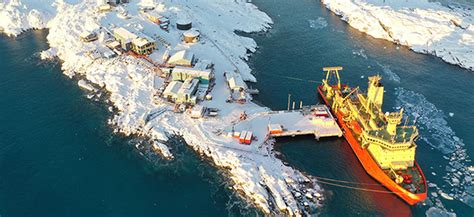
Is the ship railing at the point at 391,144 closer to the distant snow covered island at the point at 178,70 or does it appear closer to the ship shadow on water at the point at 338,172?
the ship shadow on water at the point at 338,172

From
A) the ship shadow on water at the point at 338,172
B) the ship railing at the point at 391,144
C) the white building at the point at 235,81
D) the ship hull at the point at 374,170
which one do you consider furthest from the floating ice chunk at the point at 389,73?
the white building at the point at 235,81

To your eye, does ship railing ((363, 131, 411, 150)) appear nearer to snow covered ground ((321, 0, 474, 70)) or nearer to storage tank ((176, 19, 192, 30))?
snow covered ground ((321, 0, 474, 70))

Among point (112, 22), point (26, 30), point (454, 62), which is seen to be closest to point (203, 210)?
point (112, 22)

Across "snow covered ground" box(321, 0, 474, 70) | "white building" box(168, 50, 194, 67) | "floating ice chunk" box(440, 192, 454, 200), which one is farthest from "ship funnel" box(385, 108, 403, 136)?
"white building" box(168, 50, 194, 67)

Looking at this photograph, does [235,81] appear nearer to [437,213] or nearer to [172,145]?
[172,145]

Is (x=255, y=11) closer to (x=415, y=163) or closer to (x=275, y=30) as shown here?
(x=275, y=30)
